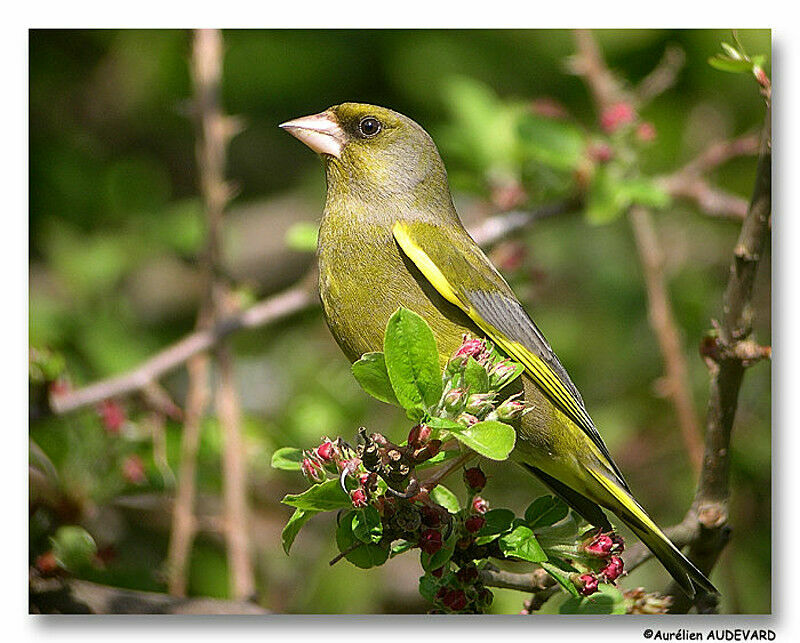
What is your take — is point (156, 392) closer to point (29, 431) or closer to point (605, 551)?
point (29, 431)

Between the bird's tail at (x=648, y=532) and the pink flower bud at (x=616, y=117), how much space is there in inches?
44.4

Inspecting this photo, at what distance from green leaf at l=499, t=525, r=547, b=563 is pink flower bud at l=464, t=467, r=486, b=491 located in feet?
0.34

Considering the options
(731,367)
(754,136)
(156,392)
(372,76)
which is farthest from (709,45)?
(156,392)

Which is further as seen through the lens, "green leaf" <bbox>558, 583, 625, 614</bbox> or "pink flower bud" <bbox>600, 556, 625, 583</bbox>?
"green leaf" <bbox>558, 583, 625, 614</bbox>

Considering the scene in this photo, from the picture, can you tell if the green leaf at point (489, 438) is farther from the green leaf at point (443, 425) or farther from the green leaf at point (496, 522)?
the green leaf at point (496, 522)

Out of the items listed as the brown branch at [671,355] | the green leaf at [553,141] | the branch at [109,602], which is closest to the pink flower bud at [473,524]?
the branch at [109,602]

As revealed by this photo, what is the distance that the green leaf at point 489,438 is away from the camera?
73.0 inches

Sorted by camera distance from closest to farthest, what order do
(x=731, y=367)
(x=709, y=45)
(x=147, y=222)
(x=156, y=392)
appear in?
(x=731, y=367) → (x=156, y=392) → (x=709, y=45) → (x=147, y=222)

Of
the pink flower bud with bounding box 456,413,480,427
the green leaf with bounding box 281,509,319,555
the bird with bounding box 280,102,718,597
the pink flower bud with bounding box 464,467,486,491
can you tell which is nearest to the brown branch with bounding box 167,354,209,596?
the bird with bounding box 280,102,718,597

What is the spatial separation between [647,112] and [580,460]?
173 cm

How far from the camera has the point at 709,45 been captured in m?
3.29

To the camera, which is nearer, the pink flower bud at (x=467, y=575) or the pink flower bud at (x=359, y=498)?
the pink flower bud at (x=359, y=498)

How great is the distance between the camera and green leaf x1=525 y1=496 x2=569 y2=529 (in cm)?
213

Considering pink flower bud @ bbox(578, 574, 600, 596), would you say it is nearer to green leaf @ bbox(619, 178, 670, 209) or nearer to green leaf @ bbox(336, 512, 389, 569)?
green leaf @ bbox(336, 512, 389, 569)
